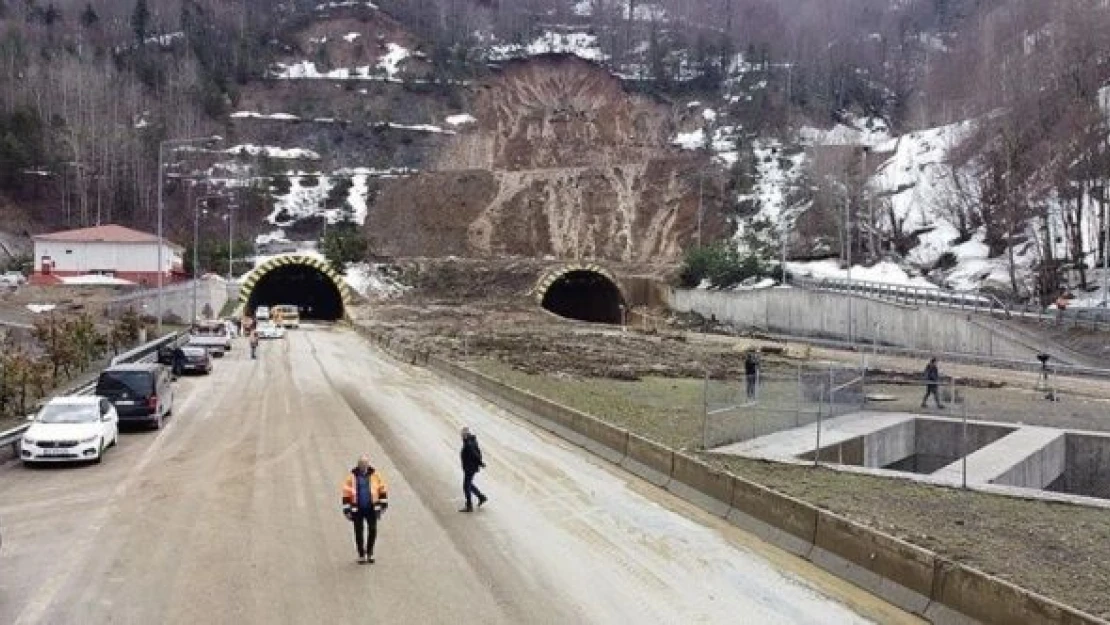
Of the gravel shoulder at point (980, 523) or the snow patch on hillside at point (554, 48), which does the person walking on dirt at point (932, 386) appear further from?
the snow patch on hillside at point (554, 48)

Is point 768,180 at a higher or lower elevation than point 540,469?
higher

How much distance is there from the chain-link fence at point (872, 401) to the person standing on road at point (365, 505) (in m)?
9.74

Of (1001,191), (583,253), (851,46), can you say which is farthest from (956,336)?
(851,46)

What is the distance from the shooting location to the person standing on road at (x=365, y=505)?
46.2ft

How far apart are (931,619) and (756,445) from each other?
11.3 metres

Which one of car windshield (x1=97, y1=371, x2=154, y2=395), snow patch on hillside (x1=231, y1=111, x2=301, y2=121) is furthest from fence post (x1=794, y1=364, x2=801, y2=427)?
snow patch on hillside (x1=231, y1=111, x2=301, y2=121)

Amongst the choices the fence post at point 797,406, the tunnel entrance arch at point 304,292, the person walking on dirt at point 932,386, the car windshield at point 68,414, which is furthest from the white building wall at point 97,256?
the fence post at point 797,406

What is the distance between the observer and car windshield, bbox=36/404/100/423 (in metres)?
22.9

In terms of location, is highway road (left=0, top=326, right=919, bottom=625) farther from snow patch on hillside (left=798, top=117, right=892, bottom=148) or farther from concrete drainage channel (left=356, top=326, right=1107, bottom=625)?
snow patch on hillside (left=798, top=117, right=892, bottom=148)

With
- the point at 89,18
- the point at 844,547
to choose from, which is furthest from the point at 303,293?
the point at 844,547

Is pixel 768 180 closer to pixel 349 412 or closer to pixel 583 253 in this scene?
pixel 583 253

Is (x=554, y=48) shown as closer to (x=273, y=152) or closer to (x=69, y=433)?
(x=273, y=152)

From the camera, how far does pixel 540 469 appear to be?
74.8ft

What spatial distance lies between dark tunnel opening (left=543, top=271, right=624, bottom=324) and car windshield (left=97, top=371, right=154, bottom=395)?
6996 cm
